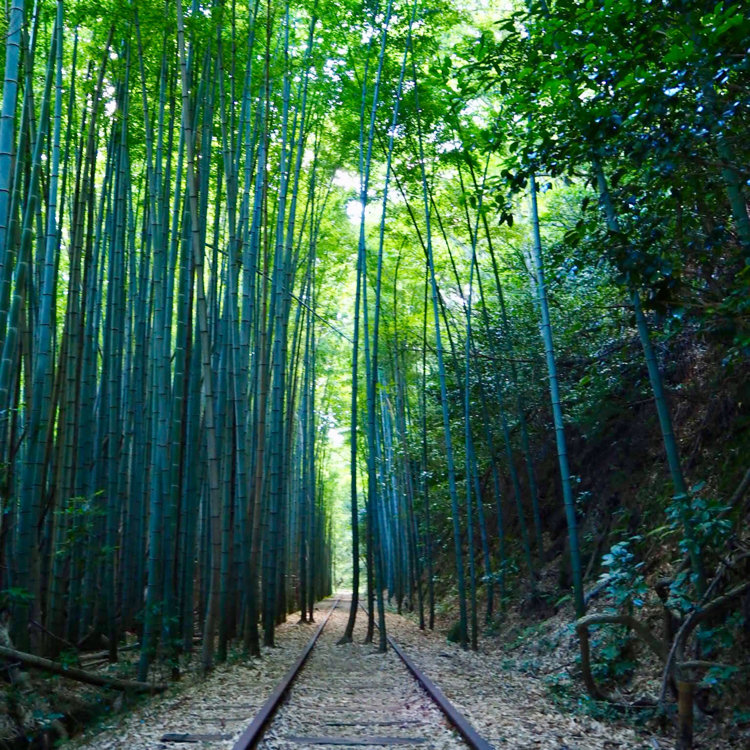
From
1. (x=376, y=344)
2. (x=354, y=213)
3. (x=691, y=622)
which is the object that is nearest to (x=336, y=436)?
(x=354, y=213)

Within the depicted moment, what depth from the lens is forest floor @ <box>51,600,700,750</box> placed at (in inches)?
137

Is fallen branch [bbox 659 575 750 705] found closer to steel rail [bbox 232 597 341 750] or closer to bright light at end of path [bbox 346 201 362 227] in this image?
steel rail [bbox 232 597 341 750]

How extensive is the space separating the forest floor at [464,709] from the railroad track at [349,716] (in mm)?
97

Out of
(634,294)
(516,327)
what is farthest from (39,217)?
(516,327)

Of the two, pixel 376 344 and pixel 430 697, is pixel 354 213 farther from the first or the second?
pixel 430 697

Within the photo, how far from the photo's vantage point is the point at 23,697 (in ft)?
13.5

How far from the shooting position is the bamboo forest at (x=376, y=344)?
3355 mm

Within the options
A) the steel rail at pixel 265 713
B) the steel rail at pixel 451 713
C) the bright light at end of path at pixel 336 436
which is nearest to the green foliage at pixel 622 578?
the steel rail at pixel 451 713

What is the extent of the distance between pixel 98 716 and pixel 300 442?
1073 cm

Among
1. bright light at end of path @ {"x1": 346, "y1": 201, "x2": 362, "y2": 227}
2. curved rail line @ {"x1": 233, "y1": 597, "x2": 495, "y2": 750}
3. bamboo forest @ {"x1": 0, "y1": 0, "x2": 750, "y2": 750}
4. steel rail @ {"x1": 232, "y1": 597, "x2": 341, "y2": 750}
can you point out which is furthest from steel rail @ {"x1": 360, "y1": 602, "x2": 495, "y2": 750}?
bright light at end of path @ {"x1": 346, "y1": 201, "x2": 362, "y2": 227}

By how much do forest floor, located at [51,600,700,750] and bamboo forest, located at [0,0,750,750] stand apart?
41mm

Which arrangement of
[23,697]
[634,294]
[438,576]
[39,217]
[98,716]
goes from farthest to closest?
1. [438,576]
2. [39,217]
3. [98,716]
4. [23,697]
5. [634,294]

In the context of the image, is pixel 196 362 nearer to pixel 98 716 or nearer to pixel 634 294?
pixel 98 716

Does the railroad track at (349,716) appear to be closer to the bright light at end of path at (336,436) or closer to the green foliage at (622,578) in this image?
the green foliage at (622,578)
